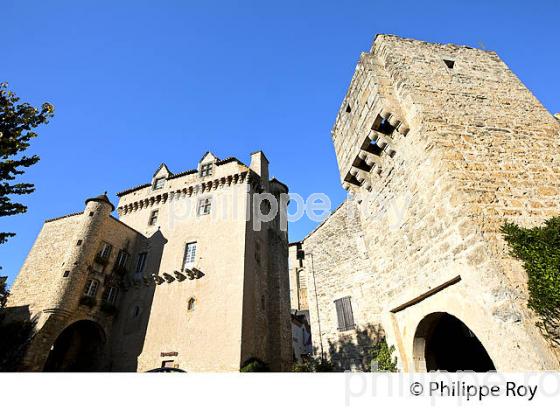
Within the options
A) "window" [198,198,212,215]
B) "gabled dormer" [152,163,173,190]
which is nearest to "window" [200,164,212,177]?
"window" [198,198,212,215]

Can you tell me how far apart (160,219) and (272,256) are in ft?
32.1

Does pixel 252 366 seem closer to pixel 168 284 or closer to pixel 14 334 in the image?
pixel 168 284

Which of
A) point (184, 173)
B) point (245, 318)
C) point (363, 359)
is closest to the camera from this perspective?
point (363, 359)

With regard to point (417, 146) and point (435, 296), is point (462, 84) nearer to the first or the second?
point (417, 146)

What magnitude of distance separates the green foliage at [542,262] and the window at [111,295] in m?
22.7

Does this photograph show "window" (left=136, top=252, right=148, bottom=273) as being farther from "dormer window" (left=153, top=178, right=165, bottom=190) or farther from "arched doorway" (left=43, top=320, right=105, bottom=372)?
"dormer window" (left=153, top=178, right=165, bottom=190)

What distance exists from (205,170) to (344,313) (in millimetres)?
16397

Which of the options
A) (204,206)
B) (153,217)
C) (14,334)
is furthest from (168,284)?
(14,334)

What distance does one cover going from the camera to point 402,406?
252 centimetres

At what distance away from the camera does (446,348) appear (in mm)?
6055

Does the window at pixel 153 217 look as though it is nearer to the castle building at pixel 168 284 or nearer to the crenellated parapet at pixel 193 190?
the castle building at pixel 168 284

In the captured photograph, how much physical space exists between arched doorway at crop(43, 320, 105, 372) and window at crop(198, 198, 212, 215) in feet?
33.4

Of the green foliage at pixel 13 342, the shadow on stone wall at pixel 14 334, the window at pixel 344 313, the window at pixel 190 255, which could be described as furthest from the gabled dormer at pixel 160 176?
the window at pixel 344 313

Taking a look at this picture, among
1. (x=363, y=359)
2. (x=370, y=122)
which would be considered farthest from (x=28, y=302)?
(x=370, y=122)
